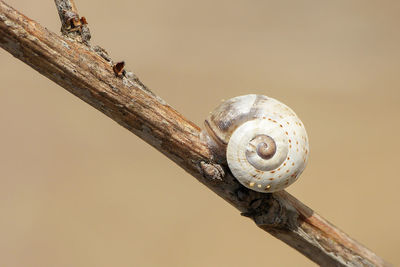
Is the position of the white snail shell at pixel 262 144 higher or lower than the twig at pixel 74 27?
higher

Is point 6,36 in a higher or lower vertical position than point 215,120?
lower

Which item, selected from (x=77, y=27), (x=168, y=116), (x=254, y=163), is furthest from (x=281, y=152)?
(x=77, y=27)

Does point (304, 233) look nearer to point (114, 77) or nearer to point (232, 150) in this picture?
point (232, 150)

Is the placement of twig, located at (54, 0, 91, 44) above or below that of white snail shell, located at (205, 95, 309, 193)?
below

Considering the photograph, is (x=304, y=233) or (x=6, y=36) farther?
(x=304, y=233)

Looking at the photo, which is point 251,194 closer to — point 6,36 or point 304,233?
point 304,233

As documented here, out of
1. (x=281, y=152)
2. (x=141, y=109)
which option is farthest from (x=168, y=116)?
(x=281, y=152)
